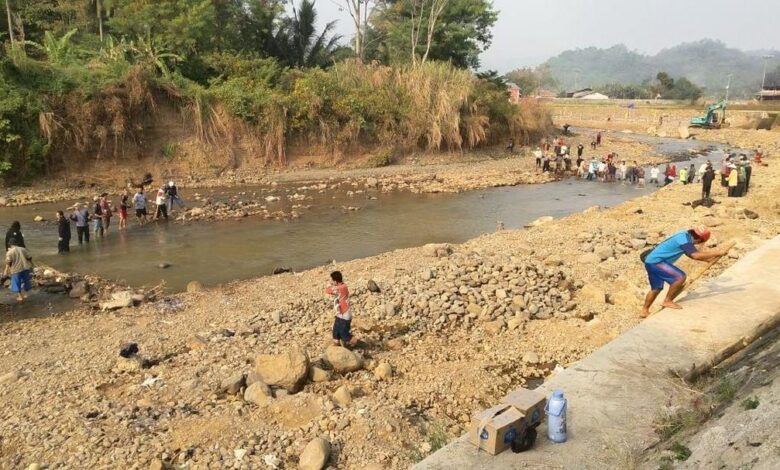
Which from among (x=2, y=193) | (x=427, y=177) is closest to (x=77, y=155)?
(x=2, y=193)

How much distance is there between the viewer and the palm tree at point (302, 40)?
3628 cm

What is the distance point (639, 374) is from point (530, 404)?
1.91 metres

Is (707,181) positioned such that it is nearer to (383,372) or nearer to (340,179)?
(340,179)

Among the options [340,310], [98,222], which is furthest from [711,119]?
[340,310]

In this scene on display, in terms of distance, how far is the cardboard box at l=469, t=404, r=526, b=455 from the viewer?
4.83m

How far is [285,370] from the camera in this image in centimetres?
717

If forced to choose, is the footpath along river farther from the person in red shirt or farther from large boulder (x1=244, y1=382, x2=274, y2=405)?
large boulder (x1=244, y1=382, x2=274, y2=405)

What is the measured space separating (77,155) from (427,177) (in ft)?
51.1

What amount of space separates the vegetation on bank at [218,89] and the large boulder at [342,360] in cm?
2063

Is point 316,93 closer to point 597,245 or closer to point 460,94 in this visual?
point 460,94

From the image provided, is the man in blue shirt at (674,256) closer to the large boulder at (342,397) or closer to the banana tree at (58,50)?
the large boulder at (342,397)

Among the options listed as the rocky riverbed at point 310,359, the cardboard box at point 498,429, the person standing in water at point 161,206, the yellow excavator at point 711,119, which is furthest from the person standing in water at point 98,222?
the yellow excavator at point 711,119

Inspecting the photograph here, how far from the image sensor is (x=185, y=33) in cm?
2925

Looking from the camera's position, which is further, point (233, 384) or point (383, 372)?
point (383, 372)
